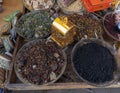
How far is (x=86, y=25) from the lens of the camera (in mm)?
1066

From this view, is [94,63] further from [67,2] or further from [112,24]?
[67,2]

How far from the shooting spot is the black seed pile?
0.92 m

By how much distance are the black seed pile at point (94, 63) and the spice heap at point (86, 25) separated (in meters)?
0.09

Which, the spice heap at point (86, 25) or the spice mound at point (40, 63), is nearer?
the spice mound at point (40, 63)

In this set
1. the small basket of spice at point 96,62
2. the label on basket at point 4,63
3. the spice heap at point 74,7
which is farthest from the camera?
the spice heap at point 74,7

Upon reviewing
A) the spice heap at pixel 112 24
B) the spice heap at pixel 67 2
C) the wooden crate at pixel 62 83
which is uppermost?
the spice heap at pixel 67 2

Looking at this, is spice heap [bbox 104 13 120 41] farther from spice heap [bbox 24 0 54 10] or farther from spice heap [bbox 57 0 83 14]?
spice heap [bbox 24 0 54 10]

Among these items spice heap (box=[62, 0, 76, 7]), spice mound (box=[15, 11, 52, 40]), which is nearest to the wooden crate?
spice mound (box=[15, 11, 52, 40])

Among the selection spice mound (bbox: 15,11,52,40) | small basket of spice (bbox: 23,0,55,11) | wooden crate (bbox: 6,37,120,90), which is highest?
small basket of spice (bbox: 23,0,55,11)

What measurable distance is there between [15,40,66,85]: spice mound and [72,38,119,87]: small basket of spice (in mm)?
73

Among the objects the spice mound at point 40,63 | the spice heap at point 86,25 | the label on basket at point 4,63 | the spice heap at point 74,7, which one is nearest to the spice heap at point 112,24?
the spice heap at point 86,25

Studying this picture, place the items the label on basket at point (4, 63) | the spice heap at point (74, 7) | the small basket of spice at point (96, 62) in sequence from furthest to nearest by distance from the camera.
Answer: the spice heap at point (74, 7)
the label on basket at point (4, 63)
the small basket of spice at point (96, 62)

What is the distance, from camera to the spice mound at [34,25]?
3.45ft

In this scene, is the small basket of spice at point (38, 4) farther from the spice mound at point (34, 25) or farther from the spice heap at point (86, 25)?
the spice heap at point (86, 25)
